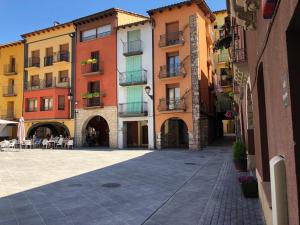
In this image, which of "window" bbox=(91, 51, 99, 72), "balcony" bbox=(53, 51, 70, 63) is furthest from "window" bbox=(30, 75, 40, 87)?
"window" bbox=(91, 51, 99, 72)

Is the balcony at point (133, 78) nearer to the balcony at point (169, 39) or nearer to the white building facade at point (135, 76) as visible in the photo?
the white building facade at point (135, 76)

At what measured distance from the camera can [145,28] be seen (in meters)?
28.3

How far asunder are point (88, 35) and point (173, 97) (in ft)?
38.1

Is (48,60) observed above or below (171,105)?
above

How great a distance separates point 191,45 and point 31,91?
18543 mm

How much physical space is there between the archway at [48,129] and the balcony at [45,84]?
158 inches

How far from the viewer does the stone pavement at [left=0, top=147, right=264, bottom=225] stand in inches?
257

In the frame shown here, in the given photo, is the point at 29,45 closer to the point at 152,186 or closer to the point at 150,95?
the point at 150,95

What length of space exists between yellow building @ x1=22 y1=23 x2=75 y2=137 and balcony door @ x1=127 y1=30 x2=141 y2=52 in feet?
23.1

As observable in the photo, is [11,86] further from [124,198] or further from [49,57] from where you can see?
[124,198]

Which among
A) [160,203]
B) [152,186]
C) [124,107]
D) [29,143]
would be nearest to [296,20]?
[160,203]

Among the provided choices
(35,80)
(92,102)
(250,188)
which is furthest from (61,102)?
(250,188)

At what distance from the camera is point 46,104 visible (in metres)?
33.2

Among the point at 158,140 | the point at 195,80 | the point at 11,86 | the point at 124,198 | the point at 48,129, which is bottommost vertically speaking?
Answer: the point at 124,198
